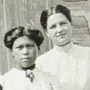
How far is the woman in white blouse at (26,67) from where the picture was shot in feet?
6.05

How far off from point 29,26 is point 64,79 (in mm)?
296

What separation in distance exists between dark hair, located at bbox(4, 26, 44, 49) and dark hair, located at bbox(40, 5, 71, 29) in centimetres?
5

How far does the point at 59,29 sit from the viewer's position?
1.85 meters

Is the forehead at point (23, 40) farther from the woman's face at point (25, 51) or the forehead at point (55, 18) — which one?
the forehead at point (55, 18)

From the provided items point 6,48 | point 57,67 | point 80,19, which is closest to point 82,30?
point 80,19

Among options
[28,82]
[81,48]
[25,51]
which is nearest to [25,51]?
[25,51]

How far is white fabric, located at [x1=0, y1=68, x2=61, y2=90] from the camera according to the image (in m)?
1.84

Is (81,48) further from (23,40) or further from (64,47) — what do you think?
(23,40)

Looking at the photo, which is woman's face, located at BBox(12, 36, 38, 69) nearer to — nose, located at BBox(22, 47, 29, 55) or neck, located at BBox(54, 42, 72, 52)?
nose, located at BBox(22, 47, 29, 55)

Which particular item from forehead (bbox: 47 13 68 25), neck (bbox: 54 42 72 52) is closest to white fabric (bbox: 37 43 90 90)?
neck (bbox: 54 42 72 52)

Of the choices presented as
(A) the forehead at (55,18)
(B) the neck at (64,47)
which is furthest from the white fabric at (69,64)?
(A) the forehead at (55,18)

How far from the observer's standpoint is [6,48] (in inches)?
76.2

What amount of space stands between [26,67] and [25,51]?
0.24 feet

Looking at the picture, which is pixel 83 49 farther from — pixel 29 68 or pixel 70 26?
pixel 29 68
